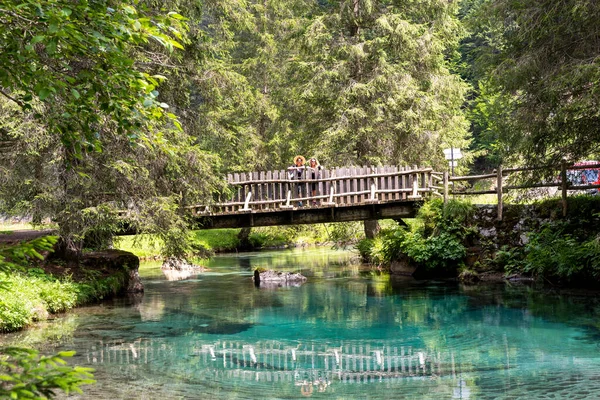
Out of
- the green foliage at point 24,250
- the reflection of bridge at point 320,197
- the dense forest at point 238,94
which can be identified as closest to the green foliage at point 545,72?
the dense forest at point 238,94

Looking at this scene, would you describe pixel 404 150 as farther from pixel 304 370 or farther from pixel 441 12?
pixel 304 370

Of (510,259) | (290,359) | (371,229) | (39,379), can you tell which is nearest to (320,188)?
(510,259)

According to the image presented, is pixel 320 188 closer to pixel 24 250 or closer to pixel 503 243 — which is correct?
pixel 503 243

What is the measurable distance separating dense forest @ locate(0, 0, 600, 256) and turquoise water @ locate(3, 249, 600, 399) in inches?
102

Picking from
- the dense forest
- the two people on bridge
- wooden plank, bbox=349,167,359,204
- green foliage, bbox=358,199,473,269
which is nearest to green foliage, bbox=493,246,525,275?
green foliage, bbox=358,199,473,269

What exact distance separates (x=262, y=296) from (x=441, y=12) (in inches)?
602

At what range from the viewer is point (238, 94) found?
18234mm

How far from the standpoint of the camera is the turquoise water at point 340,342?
768 centimetres

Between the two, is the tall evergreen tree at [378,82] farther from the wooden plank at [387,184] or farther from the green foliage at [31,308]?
the green foliage at [31,308]

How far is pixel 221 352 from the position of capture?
994cm

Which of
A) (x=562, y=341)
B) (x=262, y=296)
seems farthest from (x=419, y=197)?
(x=562, y=341)

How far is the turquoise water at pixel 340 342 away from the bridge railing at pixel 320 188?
2.56 m

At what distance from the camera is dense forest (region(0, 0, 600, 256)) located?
3990 millimetres

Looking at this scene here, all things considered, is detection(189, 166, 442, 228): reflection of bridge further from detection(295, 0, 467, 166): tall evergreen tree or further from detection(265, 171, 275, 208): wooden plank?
detection(295, 0, 467, 166): tall evergreen tree
